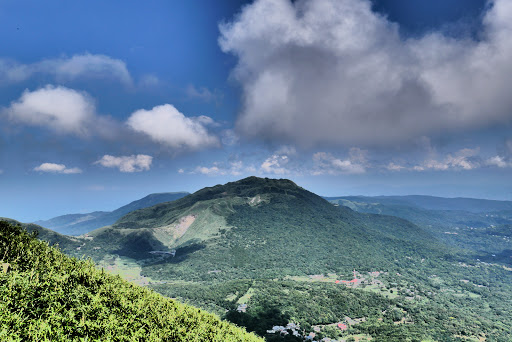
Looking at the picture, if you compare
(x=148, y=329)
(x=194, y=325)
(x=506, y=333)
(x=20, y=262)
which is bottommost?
(x=506, y=333)

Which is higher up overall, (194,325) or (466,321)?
(194,325)

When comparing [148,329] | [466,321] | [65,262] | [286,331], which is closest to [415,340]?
[286,331]

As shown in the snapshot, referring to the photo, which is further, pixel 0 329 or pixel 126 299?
pixel 126 299

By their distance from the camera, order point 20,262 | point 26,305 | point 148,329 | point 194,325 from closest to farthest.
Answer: point 26,305, point 20,262, point 148,329, point 194,325

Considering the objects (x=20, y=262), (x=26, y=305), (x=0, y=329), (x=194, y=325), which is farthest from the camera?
(x=194, y=325)

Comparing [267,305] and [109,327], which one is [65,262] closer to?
[109,327]

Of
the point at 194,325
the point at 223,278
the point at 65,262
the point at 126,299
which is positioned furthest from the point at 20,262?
the point at 223,278
